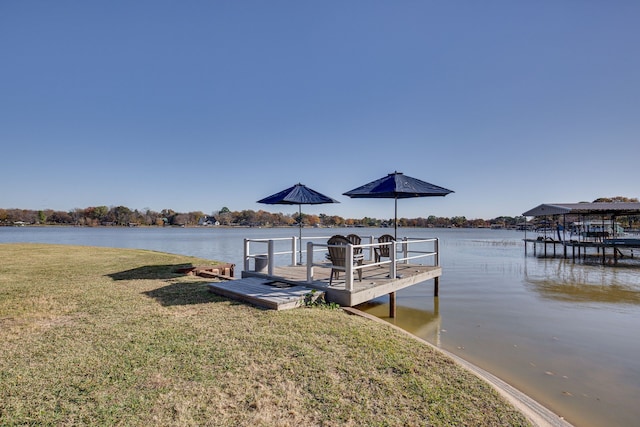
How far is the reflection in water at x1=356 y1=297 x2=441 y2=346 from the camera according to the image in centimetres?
640

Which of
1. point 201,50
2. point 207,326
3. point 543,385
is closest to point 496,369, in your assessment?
point 543,385

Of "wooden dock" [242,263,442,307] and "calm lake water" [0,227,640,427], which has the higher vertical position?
"wooden dock" [242,263,442,307]

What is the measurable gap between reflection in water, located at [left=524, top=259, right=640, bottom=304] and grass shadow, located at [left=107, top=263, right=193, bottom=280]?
12191 millimetres

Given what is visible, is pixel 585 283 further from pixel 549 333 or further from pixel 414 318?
pixel 414 318

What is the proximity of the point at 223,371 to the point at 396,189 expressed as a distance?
18.4 ft

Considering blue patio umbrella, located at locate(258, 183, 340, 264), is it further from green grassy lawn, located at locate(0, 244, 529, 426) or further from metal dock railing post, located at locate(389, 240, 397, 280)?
green grassy lawn, located at locate(0, 244, 529, 426)

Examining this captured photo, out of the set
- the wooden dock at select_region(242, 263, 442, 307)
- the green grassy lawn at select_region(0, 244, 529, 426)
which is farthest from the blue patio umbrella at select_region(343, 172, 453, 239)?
the green grassy lawn at select_region(0, 244, 529, 426)

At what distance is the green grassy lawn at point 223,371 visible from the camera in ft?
8.44

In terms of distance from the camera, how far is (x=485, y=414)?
271cm

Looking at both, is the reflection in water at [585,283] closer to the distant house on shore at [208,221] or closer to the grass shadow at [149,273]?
the grass shadow at [149,273]

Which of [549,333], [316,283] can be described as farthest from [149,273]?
[549,333]

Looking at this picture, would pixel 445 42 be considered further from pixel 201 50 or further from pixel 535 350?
pixel 535 350

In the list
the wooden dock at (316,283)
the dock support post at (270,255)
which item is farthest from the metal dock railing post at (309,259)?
the dock support post at (270,255)

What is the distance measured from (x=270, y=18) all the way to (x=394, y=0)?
193 inches
